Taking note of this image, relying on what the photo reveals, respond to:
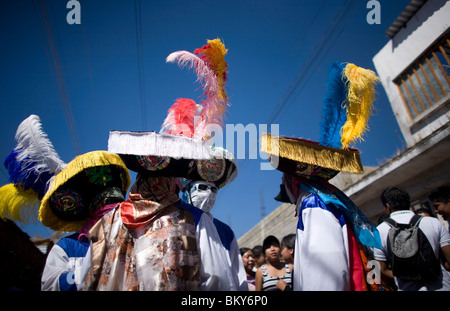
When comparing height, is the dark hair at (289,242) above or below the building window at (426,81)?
below

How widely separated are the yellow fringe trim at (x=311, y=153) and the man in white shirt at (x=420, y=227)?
0.86 meters

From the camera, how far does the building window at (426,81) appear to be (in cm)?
704

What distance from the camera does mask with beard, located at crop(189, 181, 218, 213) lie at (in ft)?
10.3

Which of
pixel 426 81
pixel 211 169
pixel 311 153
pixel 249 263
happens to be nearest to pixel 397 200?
pixel 311 153

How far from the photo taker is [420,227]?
2918 mm

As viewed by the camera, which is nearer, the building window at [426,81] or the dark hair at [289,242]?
the dark hair at [289,242]

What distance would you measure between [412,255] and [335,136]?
1.32 metres

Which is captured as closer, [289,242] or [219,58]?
[219,58]

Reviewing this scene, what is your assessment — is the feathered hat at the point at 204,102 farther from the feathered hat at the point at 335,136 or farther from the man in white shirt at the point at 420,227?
the man in white shirt at the point at 420,227

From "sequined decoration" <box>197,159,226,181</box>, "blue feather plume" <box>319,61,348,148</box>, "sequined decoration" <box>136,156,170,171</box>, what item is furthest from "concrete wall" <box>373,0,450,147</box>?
"sequined decoration" <box>136,156,170,171</box>

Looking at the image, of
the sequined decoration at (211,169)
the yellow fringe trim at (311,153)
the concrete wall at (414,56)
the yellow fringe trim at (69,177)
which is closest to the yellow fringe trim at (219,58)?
the yellow fringe trim at (311,153)

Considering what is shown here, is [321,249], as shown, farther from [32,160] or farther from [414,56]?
[414,56]

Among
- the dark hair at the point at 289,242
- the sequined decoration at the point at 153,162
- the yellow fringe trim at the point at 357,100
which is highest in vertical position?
the yellow fringe trim at the point at 357,100
